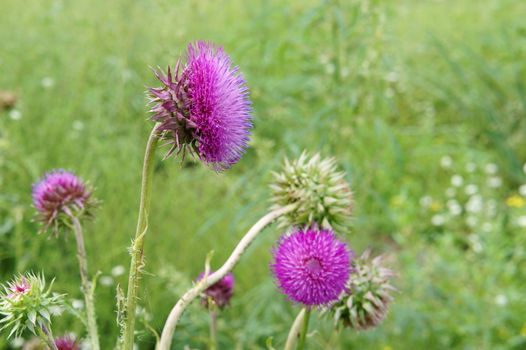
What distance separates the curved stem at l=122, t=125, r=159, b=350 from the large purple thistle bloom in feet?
1.39

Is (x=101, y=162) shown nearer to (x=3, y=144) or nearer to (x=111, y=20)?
(x=3, y=144)

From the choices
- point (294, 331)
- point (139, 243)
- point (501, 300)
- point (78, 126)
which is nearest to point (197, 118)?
point (139, 243)

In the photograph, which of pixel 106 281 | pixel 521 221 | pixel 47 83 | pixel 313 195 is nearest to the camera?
pixel 313 195

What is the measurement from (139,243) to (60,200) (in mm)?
466

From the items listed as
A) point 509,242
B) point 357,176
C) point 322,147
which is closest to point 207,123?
point 322,147

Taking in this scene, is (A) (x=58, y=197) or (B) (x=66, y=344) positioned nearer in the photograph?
(B) (x=66, y=344)

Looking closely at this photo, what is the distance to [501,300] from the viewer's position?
3.22m

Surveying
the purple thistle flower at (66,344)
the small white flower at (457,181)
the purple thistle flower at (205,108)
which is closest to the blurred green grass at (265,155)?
the small white flower at (457,181)

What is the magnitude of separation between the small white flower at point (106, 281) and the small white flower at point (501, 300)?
1758 mm

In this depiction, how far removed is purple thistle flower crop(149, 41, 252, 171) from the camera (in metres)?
1.04

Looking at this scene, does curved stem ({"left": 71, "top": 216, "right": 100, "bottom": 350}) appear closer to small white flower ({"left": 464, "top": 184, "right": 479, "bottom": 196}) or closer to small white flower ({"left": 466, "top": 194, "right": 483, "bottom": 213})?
small white flower ({"left": 466, "top": 194, "right": 483, "bottom": 213})

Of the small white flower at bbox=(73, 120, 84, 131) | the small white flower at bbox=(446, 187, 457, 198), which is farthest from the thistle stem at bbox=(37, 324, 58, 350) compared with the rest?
the small white flower at bbox=(446, 187, 457, 198)

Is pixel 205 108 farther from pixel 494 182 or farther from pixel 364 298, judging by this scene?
pixel 494 182

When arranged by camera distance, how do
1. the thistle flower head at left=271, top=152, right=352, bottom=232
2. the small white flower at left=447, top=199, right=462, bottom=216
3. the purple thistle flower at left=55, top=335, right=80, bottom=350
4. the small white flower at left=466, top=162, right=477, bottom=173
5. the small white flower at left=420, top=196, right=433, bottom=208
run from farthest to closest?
1. the small white flower at left=466, top=162, right=477, bottom=173
2. the small white flower at left=420, top=196, right=433, bottom=208
3. the small white flower at left=447, top=199, right=462, bottom=216
4. the thistle flower head at left=271, top=152, right=352, bottom=232
5. the purple thistle flower at left=55, top=335, right=80, bottom=350
